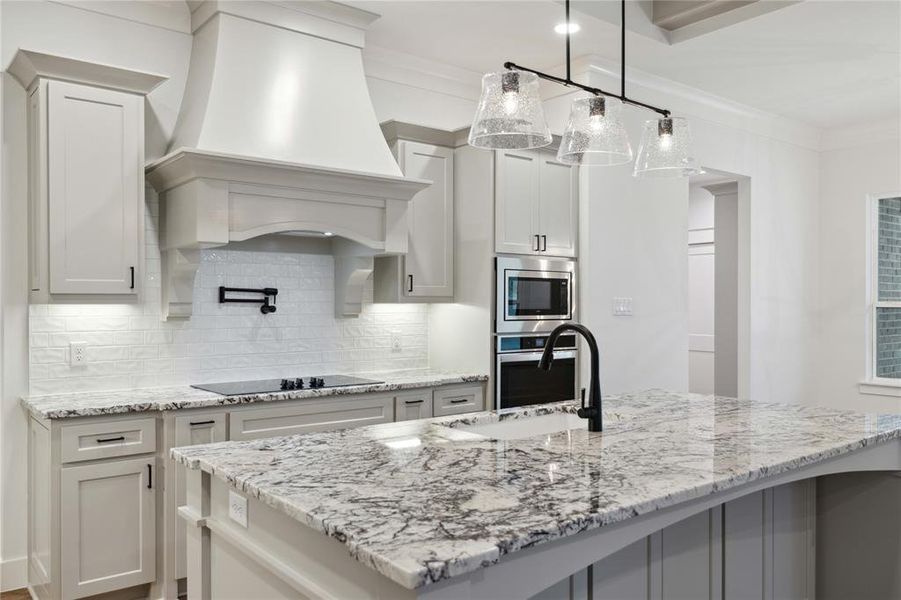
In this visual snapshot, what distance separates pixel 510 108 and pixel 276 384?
2.26 metres

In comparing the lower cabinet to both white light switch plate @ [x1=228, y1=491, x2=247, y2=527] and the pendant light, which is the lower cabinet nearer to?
white light switch plate @ [x1=228, y1=491, x2=247, y2=527]

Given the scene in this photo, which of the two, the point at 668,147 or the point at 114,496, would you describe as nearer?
the point at 668,147

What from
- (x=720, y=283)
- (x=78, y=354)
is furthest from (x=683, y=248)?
(x=78, y=354)

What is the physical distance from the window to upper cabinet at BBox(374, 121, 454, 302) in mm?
4179

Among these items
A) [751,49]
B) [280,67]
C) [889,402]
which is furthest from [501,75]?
[889,402]

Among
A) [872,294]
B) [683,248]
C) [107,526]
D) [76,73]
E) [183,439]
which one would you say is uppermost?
[76,73]

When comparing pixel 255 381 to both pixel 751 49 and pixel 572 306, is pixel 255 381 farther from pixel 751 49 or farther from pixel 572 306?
pixel 751 49

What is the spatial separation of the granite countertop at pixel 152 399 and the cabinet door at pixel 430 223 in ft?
2.24

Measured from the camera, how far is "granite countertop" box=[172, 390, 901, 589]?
131cm

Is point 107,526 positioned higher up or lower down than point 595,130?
lower down

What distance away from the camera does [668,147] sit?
2.72m

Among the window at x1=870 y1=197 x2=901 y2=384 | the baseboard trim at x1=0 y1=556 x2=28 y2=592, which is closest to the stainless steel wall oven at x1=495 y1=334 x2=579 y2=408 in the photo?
the baseboard trim at x1=0 y1=556 x2=28 y2=592

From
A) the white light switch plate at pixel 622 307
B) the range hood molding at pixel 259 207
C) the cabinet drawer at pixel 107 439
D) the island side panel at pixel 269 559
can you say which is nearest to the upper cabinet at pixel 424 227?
the range hood molding at pixel 259 207

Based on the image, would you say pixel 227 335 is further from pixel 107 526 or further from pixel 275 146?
pixel 107 526
